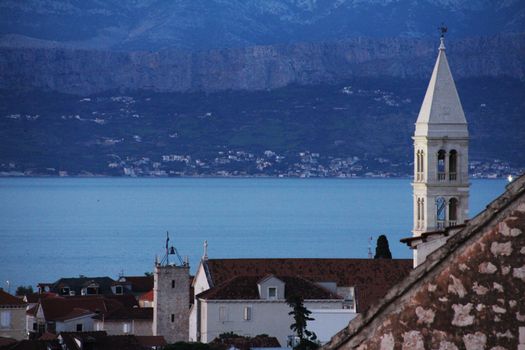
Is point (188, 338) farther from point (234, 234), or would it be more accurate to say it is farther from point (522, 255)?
point (234, 234)

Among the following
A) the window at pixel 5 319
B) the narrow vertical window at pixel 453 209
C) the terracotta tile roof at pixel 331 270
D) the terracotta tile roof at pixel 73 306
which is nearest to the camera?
the narrow vertical window at pixel 453 209

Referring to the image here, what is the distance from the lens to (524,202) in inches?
183

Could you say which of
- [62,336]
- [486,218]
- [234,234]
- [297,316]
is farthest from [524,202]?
[234,234]

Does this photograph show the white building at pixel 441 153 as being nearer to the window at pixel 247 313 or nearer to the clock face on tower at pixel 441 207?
the clock face on tower at pixel 441 207

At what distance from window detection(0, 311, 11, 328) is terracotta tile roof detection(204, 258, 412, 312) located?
Result: 5737mm

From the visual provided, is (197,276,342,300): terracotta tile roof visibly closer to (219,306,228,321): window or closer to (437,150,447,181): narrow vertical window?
(219,306,228,321): window

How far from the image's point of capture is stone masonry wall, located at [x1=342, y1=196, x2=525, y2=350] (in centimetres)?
453

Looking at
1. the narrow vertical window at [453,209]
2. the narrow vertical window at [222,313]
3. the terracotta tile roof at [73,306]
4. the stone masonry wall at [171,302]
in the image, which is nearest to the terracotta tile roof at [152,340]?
the narrow vertical window at [222,313]

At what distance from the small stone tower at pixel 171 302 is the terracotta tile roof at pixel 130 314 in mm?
2740

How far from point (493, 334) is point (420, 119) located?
46289mm

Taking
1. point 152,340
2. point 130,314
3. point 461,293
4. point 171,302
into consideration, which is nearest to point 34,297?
point 130,314

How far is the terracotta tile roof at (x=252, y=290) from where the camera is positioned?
50031mm

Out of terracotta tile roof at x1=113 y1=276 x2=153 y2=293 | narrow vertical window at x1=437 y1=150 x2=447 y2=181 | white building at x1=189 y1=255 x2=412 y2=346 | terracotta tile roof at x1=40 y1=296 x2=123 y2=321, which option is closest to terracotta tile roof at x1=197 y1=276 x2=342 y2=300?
white building at x1=189 y1=255 x2=412 y2=346

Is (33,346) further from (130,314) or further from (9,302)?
(130,314)
